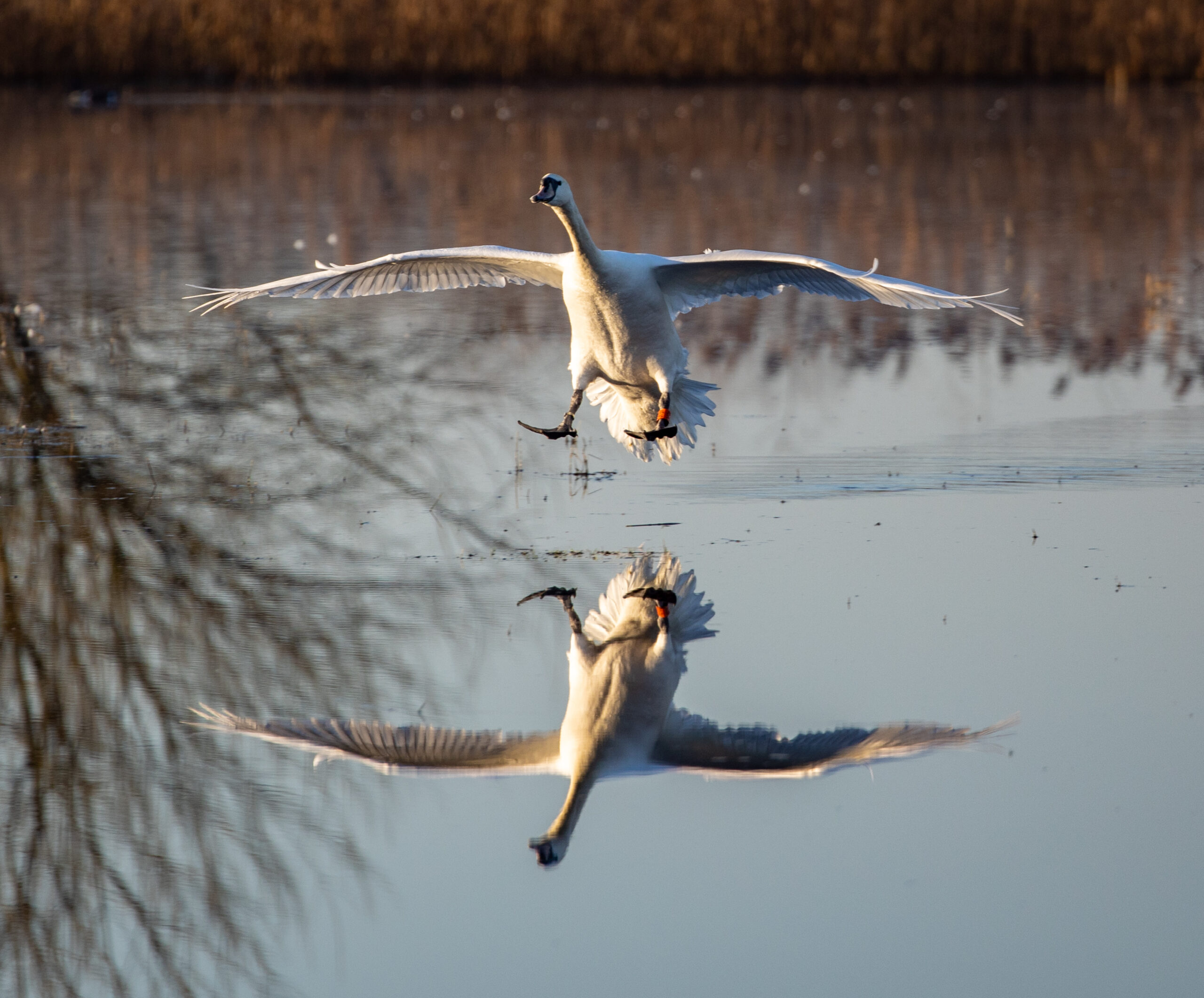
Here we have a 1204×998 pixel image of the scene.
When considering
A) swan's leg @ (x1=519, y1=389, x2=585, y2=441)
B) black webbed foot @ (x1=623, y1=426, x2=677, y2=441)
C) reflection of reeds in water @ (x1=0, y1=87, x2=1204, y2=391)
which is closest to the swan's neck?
swan's leg @ (x1=519, y1=389, x2=585, y2=441)

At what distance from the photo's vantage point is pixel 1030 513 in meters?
8.98

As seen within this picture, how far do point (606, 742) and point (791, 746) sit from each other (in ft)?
2.07

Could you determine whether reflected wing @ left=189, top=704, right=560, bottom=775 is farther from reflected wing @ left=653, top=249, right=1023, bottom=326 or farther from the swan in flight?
reflected wing @ left=653, top=249, right=1023, bottom=326

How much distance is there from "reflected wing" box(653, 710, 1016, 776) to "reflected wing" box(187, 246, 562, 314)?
11.4 feet

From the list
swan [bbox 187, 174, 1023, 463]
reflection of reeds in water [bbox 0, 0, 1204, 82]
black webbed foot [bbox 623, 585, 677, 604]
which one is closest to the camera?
black webbed foot [bbox 623, 585, 677, 604]

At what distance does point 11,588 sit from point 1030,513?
4788 mm

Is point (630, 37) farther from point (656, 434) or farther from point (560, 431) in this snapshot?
Result: point (560, 431)

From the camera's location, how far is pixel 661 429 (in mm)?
9477

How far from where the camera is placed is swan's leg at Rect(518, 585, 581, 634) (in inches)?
297


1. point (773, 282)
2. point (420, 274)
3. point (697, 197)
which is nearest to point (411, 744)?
point (773, 282)

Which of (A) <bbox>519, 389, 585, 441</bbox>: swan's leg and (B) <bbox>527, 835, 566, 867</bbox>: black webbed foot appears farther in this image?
(A) <bbox>519, 389, 585, 441</bbox>: swan's leg

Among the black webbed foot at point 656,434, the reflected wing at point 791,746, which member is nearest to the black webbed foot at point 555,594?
the reflected wing at point 791,746

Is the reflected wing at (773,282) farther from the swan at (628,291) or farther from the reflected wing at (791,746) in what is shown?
the reflected wing at (791,746)

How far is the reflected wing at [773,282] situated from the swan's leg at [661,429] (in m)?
0.51
